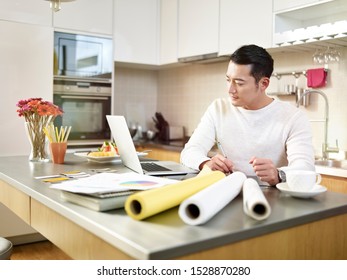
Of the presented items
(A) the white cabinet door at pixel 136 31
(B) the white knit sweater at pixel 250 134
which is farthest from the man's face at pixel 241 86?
(A) the white cabinet door at pixel 136 31

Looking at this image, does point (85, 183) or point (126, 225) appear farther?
point (85, 183)

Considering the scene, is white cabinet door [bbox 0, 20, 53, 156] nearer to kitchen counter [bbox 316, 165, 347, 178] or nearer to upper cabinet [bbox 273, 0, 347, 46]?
upper cabinet [bbox 273, 0, 347, 46]

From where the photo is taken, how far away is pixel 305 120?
185 centimetres

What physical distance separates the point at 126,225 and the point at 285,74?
8.80 feet

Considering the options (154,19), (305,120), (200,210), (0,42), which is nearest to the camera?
(200,210)

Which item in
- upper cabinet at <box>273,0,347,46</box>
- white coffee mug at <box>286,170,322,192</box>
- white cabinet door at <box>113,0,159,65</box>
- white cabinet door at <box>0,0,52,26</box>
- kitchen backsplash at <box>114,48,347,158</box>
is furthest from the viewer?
white cabinet door at <box>113,0,159,65</box>

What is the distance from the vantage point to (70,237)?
106cm

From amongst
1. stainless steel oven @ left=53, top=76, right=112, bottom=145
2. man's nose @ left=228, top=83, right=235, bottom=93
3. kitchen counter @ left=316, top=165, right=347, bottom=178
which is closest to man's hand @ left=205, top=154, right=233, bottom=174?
man's nose @ left=228, top=83, right=235, bottom=93

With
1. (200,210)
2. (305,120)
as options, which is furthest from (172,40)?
(200,210)

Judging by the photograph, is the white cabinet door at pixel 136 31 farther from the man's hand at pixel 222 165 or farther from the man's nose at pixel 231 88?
the man's hand at pixel 222 165

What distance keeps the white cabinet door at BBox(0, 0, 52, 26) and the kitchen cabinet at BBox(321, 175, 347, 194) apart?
257 cm

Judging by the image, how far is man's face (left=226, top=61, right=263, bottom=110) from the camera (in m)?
1.80

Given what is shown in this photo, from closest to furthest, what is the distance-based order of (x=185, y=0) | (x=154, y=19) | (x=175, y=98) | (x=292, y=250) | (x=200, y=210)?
(x=200, y=210) → (x=292, y=250) → (x=185, y=0) → (x=154, y=19) → (x=175, y=98)
